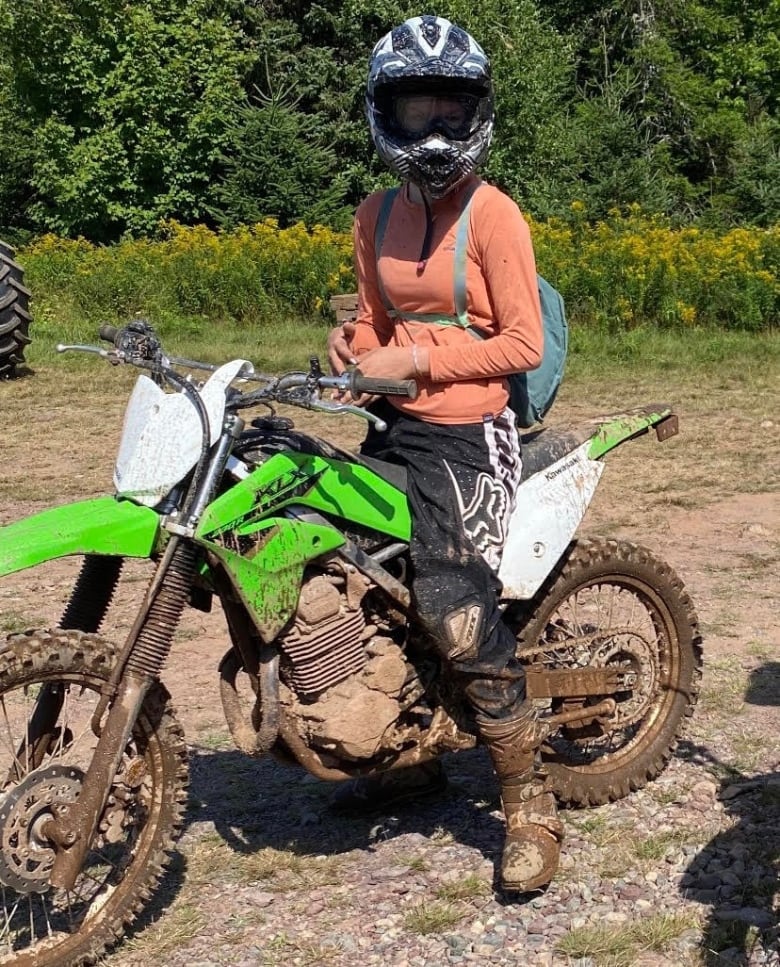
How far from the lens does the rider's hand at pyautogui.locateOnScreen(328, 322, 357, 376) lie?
366 centimetres

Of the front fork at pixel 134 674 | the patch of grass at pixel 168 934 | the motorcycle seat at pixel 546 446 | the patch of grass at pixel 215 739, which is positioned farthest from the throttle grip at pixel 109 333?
the patch of grass at pixel 215 739

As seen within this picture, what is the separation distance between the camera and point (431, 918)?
3.54m

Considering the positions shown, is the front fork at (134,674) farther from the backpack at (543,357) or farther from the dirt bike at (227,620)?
the backpack at (543,357)

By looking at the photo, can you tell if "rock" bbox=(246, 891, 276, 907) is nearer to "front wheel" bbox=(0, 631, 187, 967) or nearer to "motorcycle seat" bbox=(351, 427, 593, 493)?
"front wheel" bbox=(0, 631, 187, 967)

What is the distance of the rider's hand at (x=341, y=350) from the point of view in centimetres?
366

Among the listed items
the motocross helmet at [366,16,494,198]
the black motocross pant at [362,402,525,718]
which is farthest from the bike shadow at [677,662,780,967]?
the motocross helmet at [366,16,494,198]

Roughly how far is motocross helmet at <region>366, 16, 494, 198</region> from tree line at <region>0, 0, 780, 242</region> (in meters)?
20.5

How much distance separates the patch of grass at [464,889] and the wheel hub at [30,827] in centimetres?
112

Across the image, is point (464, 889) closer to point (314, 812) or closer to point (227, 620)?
point (314, 812)

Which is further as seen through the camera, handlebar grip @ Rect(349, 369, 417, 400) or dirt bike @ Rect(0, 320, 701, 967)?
dirt bike @ Rect(0, 320, 701, 967)

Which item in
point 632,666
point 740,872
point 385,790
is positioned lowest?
point 385,790

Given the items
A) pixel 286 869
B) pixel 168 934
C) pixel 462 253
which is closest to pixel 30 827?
pixel 168 934

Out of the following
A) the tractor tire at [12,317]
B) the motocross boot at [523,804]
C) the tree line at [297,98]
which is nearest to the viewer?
the motocross boot at [523,804]

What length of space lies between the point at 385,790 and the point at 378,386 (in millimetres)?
1754
